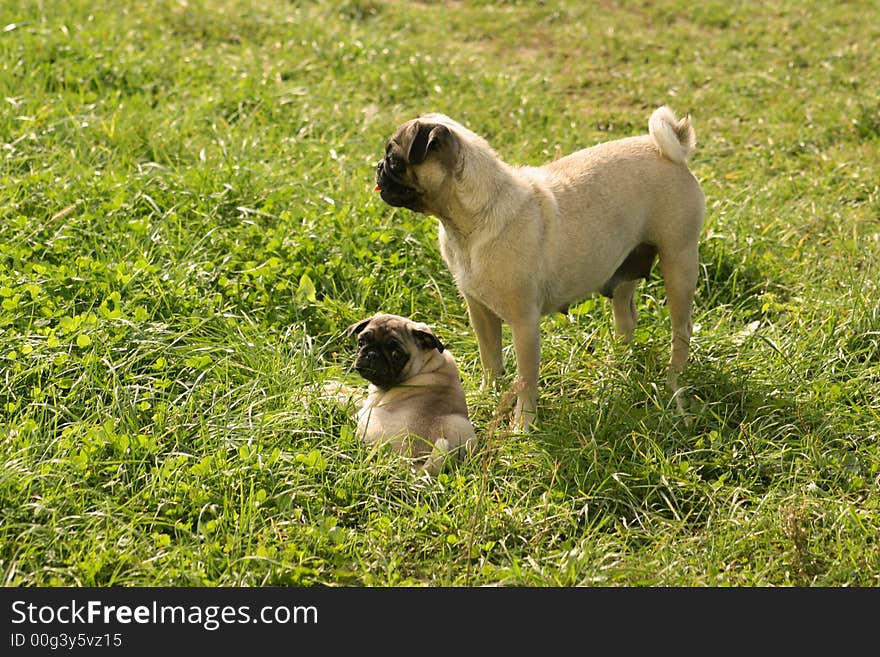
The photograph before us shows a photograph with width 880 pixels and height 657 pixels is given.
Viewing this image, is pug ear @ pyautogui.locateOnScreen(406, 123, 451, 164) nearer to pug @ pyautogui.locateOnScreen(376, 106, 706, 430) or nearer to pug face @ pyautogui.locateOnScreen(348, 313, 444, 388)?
pug @ pyautogui.locateOnScreen(376, 106, 706, 430)

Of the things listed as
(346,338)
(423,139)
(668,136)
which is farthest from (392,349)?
(668,136)

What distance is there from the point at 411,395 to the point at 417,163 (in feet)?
3.86

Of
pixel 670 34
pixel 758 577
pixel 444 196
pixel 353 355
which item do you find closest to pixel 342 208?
pixel 353 355

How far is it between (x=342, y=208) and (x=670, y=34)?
584 centimetres

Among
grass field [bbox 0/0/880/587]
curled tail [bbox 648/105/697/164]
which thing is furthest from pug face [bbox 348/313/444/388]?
curled tail [bbox 648/105/697/164]

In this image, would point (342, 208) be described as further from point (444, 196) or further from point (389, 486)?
point (389, 486)

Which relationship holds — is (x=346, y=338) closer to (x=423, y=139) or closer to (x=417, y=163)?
(x=417, y=163)

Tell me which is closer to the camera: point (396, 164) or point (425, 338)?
point (396, 164)

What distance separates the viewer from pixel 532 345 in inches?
209

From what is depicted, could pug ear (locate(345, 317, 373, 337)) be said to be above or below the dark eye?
below

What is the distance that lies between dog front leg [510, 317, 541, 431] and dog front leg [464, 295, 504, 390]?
0.94 ft

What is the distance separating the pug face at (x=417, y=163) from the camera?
16.3ft

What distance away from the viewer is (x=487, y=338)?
18.6ft

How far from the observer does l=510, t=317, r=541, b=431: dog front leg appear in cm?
528
